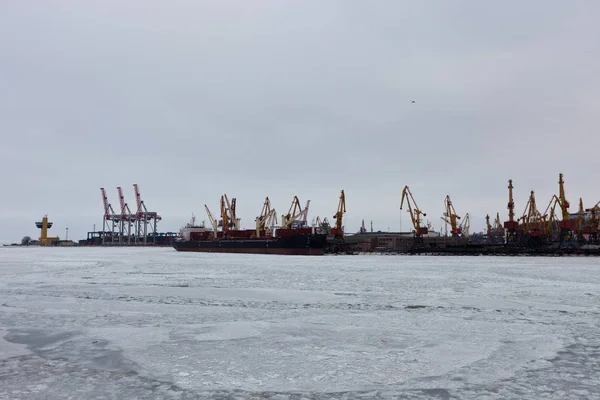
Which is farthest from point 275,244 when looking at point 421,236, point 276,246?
point 421,236

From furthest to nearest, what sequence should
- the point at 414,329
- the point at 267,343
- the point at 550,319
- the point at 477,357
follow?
the point at 550,319
the point at 414,329
the point at 267,343
the point at 477,357

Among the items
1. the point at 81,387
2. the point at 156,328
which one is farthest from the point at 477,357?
the point at 156,328

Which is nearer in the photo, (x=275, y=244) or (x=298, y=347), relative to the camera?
(x=298, y=347)

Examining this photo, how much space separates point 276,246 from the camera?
205ft

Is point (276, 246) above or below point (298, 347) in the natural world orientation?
below

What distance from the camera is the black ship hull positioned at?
198 feet

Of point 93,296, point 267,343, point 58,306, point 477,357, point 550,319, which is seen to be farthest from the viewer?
point 93,296

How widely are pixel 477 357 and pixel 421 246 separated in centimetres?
6847

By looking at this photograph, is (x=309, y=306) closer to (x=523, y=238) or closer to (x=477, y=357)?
(x=477, y=357)

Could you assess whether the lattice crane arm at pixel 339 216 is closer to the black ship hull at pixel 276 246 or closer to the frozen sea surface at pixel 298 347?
the black ship hull at pixel 276 246

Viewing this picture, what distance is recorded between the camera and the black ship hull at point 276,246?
60.4m

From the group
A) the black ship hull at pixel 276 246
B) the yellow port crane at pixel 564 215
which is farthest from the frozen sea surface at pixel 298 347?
the yellow port crane at pixel 564 215

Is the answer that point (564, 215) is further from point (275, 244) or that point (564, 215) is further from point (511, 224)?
point (275, 244)

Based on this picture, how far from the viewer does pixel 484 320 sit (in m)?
8.84
